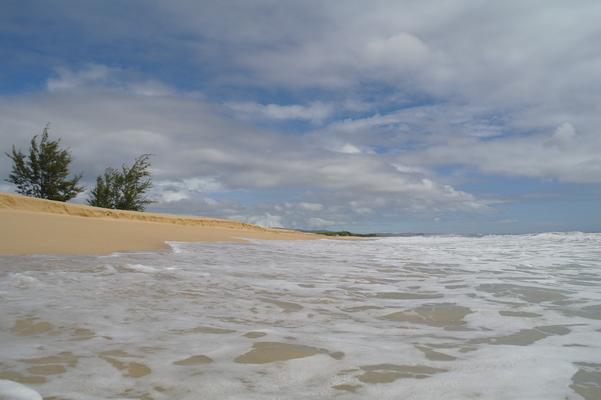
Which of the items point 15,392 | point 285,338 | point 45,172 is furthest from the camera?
point 45,172

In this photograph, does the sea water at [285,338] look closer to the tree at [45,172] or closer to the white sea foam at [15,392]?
the white sea foam at [15,392]

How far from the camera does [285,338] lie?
7.25 ft

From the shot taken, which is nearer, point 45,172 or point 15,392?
point 15,392

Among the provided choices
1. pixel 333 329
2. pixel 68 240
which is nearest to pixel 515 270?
pixel 333 329

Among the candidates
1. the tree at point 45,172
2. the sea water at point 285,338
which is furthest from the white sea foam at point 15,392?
the tree at point 45,172

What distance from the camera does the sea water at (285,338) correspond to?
5.20 ft

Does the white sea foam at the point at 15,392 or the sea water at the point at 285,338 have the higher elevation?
the sea water at the point at 285,338

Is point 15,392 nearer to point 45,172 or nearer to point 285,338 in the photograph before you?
point 285,338

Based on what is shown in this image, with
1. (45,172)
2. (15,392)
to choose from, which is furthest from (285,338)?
(45,172)

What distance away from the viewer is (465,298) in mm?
3574

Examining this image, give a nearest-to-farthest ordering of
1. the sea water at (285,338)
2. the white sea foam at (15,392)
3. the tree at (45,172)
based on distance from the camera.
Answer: the white sea foam at (15,392) → the sea water at (285,338) → the tree at (45,172)

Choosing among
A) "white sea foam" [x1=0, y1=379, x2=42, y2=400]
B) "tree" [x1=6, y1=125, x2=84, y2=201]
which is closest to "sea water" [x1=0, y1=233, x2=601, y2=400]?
"white sea foam" [x1=0, y1=379, x2=42, y2=400]

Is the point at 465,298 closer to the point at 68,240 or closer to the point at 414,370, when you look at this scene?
the point at 414,370

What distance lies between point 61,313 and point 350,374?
173 cm
